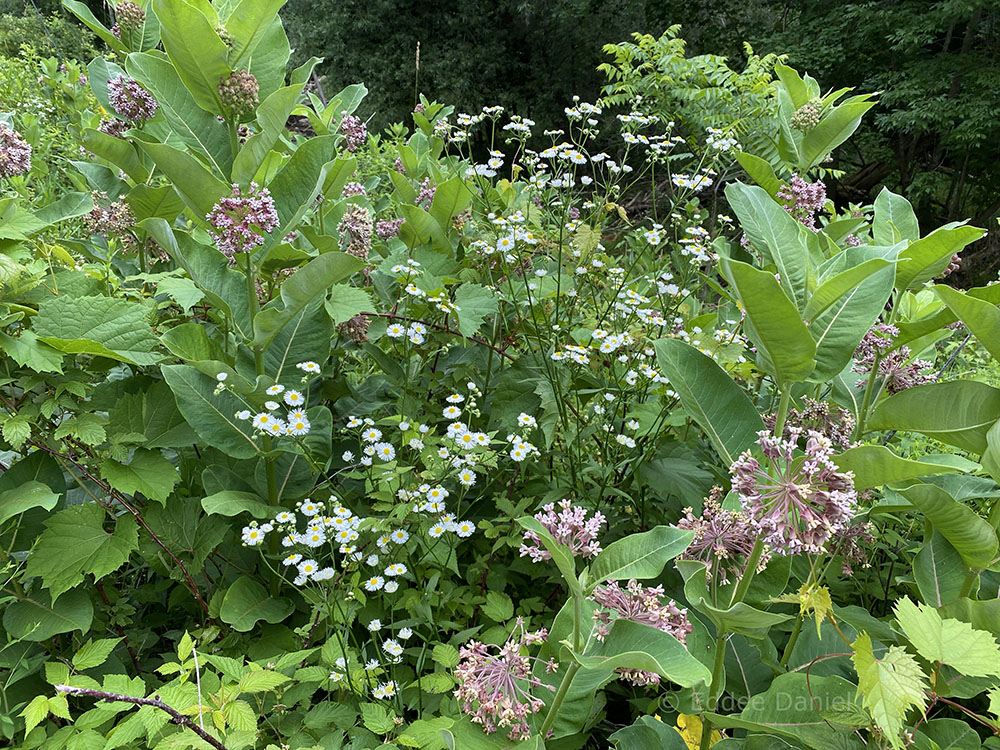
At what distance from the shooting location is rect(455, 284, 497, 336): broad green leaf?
2.11 m

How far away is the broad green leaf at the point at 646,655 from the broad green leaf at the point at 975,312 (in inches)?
28.6

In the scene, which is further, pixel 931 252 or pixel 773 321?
pixel 931 252

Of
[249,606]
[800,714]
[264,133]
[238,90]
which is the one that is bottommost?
[249,606]

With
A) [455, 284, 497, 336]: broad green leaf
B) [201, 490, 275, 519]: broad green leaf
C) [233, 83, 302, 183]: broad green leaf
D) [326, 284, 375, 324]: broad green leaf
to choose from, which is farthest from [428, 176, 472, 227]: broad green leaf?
[201, 490, 275, 519]: broad green leaf

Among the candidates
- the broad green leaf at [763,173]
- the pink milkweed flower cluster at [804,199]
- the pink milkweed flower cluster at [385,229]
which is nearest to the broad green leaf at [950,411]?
the pink milkweed flower cluster at [804,199]

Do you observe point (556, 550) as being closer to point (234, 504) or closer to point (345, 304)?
point (234, 504)

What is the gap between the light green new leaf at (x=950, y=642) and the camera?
98 centimetres

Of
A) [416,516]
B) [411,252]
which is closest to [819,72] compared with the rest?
[411,252]

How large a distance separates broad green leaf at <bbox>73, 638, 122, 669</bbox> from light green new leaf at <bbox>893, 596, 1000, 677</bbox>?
63.7 inches

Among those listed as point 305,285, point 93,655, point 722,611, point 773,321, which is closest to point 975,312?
point 773,321

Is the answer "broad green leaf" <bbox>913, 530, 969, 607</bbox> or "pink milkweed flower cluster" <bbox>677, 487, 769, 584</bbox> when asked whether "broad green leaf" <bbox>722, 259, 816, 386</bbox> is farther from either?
"broad green leaf" <bbox>913, 530, 969, 607</bbox>

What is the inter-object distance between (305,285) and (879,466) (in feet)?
4.38

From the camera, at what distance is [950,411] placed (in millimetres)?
1122

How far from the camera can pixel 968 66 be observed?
37.1 ft
